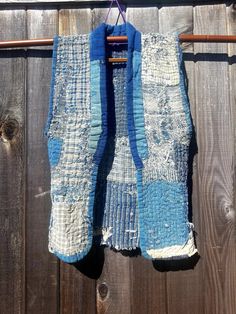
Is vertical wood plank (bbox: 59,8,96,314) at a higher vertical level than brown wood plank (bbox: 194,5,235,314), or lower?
lower

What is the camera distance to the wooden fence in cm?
92

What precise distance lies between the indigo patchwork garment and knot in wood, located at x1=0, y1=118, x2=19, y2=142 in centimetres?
12

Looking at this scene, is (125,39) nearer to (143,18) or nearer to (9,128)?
(143,18)

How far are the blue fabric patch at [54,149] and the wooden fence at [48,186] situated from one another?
3.2 inches

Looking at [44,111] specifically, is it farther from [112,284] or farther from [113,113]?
[112,284]

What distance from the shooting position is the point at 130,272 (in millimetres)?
918

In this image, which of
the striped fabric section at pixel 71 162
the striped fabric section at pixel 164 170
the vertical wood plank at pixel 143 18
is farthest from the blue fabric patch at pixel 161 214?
the vertical wood plank at pixel 143 18

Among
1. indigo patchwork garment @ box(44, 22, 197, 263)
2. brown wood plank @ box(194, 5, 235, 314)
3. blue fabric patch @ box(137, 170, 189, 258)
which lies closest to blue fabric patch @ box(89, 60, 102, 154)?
indigo patchwork garment @ box(44, 22, 197, 263)

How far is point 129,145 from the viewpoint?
0.87 metres

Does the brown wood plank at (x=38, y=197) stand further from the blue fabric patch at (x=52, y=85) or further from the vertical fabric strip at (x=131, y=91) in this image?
the vertical fabric strip at (x=131, y=91)

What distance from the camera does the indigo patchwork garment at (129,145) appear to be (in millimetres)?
841

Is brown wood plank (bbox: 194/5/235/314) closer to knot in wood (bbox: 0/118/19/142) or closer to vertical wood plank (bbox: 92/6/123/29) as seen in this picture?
vertical wood plank (bbox: 92/6/123/29)

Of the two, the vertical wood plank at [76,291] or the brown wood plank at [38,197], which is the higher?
the brown wood plank at [38,197]

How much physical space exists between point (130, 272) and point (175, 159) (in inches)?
10.8
